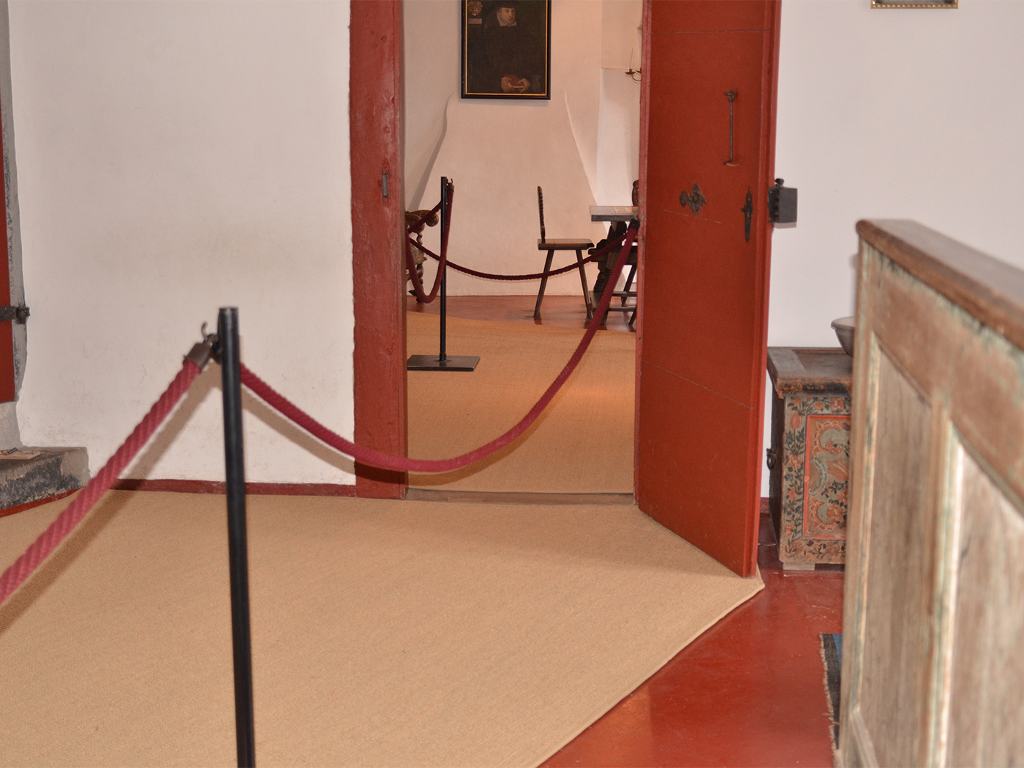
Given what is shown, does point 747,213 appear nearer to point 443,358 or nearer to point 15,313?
point 15,313

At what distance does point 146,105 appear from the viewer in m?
5.08

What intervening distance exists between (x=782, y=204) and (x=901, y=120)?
3.38 feet

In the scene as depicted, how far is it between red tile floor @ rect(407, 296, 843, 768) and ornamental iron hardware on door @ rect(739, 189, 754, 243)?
116 centimetres

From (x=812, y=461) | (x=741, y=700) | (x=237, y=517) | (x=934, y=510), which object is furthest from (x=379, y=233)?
(x=934, y=510)

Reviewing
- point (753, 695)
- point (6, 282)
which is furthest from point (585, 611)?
point (6, 282)

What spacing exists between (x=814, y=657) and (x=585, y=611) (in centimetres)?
70

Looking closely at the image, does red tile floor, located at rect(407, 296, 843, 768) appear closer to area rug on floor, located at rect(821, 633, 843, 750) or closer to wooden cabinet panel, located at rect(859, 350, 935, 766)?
area rug on floor, located at rect(821, 633, 843, 750)

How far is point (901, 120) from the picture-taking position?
4.72m

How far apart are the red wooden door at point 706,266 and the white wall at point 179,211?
1.21 metres

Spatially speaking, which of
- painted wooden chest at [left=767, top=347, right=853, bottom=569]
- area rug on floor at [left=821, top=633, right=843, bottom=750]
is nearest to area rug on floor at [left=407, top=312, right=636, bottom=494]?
painted wooden chest at [left=767, top=347, right=853, bottom=569]

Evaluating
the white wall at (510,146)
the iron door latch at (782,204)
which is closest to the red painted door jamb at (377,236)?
the iron door latch at (782,204)

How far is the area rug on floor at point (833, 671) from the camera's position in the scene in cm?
330

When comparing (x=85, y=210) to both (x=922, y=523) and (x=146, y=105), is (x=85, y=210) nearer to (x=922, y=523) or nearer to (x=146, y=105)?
(x=146, y=105)

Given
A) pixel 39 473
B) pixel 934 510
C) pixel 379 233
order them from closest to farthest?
pixel 934 510 < pixel 379 233 < pixel 39 473
